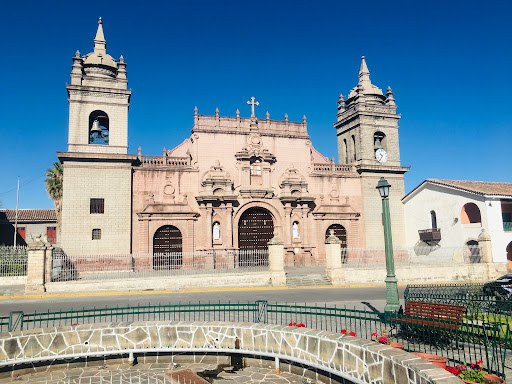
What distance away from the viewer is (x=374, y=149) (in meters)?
30.1

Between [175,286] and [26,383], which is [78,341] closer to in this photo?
[26,383]

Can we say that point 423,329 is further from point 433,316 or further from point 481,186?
point 481,186

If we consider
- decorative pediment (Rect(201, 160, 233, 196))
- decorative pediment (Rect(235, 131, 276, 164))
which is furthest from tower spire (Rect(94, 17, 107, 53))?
decorative pediment (Rect(235, 131, 276, 164))

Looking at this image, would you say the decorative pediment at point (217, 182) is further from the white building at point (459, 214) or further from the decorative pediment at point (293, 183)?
the white building at point (459, 214)

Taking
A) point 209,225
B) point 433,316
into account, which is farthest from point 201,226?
point 433,316

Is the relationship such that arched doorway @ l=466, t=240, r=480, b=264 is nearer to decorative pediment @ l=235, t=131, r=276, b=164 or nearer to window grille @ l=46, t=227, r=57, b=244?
decorative pediment @ l=235, t=131, r=276, b=164

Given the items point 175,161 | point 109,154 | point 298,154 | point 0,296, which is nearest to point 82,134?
point 109,154

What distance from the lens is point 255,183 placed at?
89.0 ft

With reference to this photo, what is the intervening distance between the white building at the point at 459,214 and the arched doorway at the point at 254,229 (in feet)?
34.9

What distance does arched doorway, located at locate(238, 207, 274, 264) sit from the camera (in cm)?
2639

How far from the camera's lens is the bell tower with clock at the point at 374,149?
28.7m

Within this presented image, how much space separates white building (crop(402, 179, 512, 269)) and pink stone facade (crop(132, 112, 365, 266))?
4.33 meters

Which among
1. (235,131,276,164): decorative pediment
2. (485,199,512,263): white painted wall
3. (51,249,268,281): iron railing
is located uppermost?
(235,131,276,164): decorative pediment

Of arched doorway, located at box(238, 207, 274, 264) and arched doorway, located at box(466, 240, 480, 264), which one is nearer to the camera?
arched doorway, located at box(466, 240, 480, 264)
